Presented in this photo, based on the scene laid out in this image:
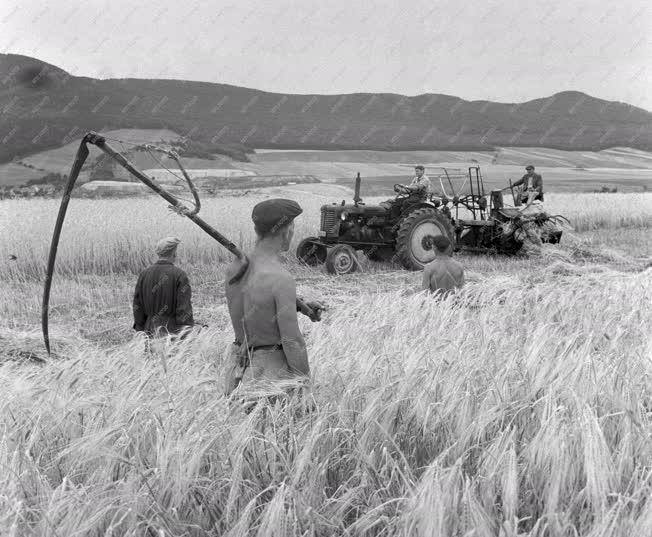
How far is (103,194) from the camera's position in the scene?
25812 mm

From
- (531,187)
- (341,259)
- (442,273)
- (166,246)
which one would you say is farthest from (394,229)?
(166,246)

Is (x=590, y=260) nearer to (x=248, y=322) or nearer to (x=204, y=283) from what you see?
(x=204, y=283)

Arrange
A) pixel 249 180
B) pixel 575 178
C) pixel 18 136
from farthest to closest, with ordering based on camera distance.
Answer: pixel 575 178 < pixel 18 136 < pixel 249 180

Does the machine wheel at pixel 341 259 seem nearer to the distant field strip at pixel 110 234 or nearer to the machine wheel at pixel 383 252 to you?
the machine wheel at pixel 383 252

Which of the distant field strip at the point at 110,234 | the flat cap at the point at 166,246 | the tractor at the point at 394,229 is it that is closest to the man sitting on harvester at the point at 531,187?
the tractor at the point at 394,229

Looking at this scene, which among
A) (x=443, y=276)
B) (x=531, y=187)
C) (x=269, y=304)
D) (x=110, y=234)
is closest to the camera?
(x=269, y=304)

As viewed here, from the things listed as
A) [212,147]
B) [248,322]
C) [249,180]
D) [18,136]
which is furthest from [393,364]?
[18,136]

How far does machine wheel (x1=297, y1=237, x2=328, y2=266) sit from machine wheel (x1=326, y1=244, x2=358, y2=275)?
2.73ft

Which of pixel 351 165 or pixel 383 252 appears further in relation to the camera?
pixel 351 165

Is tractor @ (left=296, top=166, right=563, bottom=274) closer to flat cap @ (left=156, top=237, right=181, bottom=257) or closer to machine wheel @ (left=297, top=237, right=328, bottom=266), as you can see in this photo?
machine wheel @ (left=297, top=237, right=328, bottom=266)

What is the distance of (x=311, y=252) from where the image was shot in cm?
1182

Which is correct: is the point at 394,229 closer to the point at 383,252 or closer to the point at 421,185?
the point at 383,252

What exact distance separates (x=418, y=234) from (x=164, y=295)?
20.4ft

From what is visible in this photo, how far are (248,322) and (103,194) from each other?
2447cm
